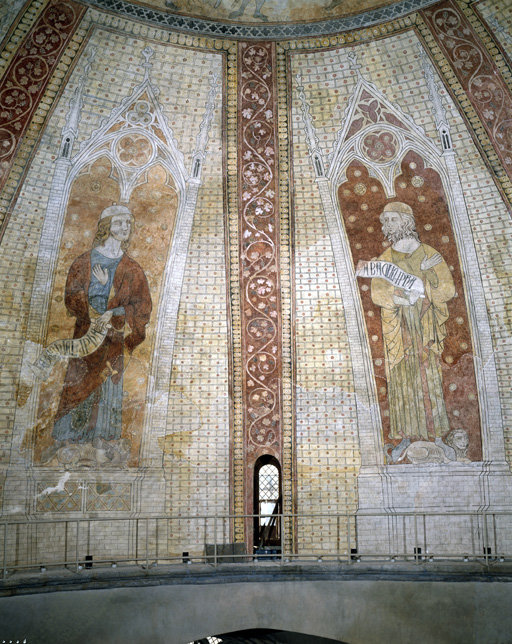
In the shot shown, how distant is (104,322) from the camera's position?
49.0 feet

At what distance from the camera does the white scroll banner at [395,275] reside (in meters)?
15.1

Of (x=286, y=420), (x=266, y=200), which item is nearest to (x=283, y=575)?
(x=286, y=420)

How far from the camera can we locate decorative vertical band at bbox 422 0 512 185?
533 inches

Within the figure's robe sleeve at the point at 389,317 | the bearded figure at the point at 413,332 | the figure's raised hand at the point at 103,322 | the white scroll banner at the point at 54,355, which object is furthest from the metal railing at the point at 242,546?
the figure's raised hand at the point at 103,322

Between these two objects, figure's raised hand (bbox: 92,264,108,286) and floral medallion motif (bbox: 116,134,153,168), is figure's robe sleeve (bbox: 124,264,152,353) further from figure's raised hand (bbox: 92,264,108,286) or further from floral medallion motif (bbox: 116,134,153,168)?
floral medallion motif (bbox: 116,134,153,168)

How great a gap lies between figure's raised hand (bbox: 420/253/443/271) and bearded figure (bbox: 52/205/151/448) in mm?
4877

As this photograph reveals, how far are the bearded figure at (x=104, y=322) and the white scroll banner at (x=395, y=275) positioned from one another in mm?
3898

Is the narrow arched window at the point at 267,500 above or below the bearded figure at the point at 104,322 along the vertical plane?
below

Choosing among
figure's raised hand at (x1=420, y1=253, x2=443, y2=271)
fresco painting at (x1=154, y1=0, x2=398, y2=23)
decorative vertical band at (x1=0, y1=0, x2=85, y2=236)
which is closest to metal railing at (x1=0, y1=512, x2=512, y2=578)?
figure's raised hand at (x1=420, y1=253, x2=443, y2=271)

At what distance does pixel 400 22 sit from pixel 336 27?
3.42 feet

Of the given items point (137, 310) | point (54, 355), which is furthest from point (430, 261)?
point (54, 355)

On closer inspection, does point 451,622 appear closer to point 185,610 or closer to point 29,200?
point 185,610

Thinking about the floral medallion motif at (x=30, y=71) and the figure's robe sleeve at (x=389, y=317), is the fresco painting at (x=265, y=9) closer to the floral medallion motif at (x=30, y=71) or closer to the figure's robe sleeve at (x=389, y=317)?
the floral medallion motif at (x=30, y=71)

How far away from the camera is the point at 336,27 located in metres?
14.1
